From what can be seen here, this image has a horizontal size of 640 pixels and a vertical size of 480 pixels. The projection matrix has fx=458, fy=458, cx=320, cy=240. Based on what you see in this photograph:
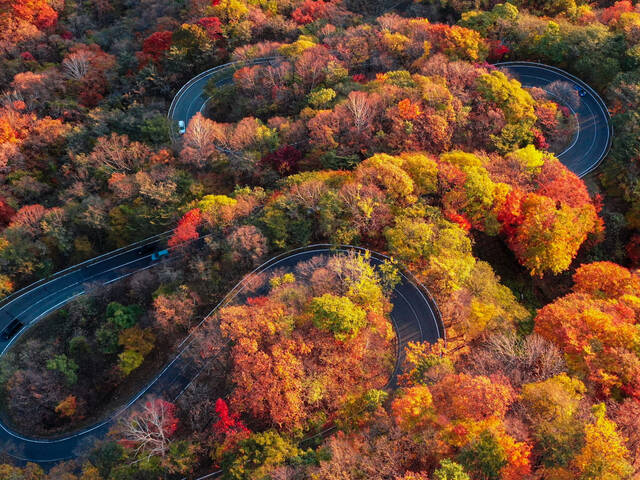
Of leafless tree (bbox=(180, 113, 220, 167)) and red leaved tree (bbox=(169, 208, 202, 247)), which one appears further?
leafless tree (bbox=(180, 113, 220, 167))

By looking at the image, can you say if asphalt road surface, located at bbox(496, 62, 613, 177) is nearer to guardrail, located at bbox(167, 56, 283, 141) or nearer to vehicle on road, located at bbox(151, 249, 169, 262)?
guardrail, located at bbox(167, 56, 283, 141)

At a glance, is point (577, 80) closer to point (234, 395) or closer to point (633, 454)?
point (633, 454)

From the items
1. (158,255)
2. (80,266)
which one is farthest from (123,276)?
(80,266)

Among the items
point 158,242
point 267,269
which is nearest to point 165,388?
point 267,269

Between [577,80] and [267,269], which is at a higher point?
[577,80]

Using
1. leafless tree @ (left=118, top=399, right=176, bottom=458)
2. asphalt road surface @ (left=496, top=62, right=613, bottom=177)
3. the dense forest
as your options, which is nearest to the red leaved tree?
the dense forest

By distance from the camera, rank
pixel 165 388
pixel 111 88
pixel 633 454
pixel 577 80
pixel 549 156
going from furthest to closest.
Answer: pixel 111 88 → pixel 577 80 → pixel 549 156 → pixel 165 388 → pixel 633 454

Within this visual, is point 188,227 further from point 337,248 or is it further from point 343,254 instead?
point 343,254
